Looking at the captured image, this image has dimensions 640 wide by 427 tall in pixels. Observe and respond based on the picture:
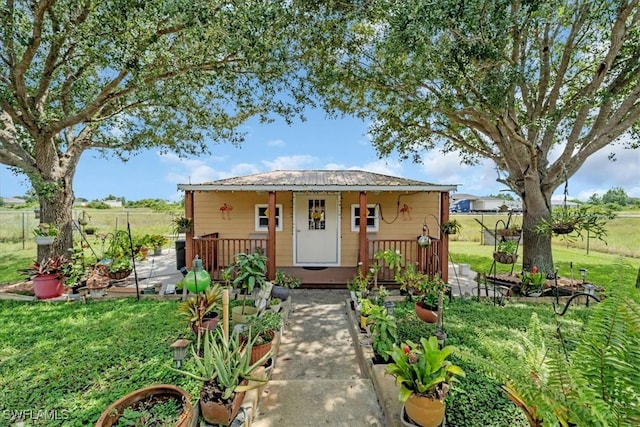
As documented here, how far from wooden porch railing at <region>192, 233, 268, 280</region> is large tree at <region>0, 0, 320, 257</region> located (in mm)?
3875

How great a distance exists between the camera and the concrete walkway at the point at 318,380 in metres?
2.75

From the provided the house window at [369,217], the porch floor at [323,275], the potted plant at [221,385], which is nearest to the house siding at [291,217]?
the house window at [369,217]

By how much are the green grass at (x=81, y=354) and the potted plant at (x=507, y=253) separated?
255 inches

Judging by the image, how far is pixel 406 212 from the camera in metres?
8.41

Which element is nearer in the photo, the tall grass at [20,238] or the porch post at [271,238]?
the porch post at [271,238]

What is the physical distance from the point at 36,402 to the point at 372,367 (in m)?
3.50

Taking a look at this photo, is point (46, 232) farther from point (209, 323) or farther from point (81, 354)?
point (209, 323)

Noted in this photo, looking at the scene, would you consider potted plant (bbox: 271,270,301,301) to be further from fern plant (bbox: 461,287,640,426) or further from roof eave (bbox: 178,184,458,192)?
fern plant (bbox: 461,287,640,426)

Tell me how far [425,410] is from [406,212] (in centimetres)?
650

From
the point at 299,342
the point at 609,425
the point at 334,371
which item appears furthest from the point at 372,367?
the point at 609,425

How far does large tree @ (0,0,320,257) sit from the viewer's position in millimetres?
5777

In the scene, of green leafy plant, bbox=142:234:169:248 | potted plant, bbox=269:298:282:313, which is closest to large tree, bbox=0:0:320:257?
green leafy plant, bbox=142:234:169:248

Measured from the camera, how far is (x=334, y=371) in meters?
3.74

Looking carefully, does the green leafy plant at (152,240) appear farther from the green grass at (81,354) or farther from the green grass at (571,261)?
the green grass at (571,261)
